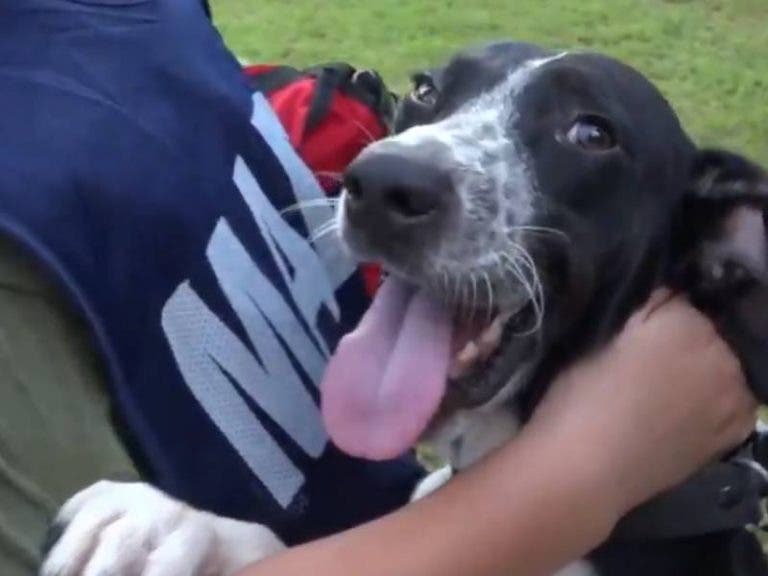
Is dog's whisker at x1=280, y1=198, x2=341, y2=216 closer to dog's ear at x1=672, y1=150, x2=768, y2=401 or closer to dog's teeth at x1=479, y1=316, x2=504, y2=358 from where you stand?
dog's teeth at x1=479, y1=316, x2=504, y2=358

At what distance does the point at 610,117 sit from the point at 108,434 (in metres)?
0.76

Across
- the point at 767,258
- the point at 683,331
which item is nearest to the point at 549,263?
the point at 683,331

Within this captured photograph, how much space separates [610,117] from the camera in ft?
6.91

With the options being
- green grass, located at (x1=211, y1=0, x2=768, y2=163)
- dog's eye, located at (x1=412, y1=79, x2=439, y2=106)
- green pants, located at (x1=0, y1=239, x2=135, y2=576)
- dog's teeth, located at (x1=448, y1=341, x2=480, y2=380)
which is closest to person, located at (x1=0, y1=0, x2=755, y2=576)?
green pants, located at (x1=0, y1=239, x2=135, y2=576)

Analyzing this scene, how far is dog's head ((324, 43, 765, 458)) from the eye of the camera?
1.91 m

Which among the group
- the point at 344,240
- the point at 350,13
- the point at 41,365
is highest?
the point at 344,240

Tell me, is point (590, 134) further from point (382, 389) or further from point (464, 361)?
point (382, 389)

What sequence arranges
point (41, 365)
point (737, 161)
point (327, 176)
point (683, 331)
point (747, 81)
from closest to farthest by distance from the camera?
point (41, 365), point (683, 331), point (737, 161), point (327, 176), point (747, 81)

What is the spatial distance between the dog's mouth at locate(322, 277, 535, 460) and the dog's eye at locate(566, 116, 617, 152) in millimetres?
230

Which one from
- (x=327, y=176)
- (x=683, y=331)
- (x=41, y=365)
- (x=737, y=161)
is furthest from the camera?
(x=327, y=176)

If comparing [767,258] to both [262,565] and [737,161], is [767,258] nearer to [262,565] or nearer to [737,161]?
[737,161]

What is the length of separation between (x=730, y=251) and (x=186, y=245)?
0.71 meters

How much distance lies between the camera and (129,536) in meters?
1.89

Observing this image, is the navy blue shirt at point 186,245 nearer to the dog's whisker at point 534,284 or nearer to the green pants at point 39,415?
the green pants at point 39,415
